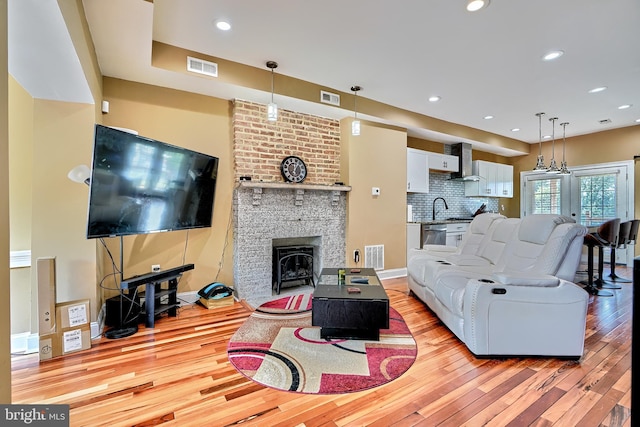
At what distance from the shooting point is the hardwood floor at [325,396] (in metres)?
1.60

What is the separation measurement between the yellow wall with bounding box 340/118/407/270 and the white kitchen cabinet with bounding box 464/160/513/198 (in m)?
2.35

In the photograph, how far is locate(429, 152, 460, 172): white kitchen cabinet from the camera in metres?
5.63

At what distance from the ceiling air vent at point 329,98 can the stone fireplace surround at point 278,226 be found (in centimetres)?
113

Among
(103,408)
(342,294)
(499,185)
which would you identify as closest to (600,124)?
(499,185)

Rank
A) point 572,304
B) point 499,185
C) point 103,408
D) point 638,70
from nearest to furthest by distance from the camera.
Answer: point 103,408
point 572,304
point 638,70
point 499,185

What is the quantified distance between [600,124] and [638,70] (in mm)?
2670

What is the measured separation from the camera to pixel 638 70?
3443 mm

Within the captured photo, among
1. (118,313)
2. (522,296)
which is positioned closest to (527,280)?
(522,296)

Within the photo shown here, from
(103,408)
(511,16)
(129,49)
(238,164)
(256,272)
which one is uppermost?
(511,16)

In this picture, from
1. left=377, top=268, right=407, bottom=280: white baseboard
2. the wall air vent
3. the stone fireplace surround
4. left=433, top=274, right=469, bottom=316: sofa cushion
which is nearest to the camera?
left=433, top=274, right=469, bottom=316: sofa cushion

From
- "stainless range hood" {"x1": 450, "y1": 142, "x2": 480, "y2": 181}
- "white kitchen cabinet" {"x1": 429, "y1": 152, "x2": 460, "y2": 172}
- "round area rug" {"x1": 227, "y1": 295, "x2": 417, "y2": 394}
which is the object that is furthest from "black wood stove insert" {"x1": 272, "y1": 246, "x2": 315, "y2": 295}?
"stainless range hood" {"x1": 450, "y1": 142, "x2": 480, "y2": 181}

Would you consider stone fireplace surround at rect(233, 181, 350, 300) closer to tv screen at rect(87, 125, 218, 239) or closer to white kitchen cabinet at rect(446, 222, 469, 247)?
tv screen at rect(87, 125, 218, 239)

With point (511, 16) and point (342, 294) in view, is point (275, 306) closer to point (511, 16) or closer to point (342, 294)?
point (342, 294)

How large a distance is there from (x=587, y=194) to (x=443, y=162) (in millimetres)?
3353
